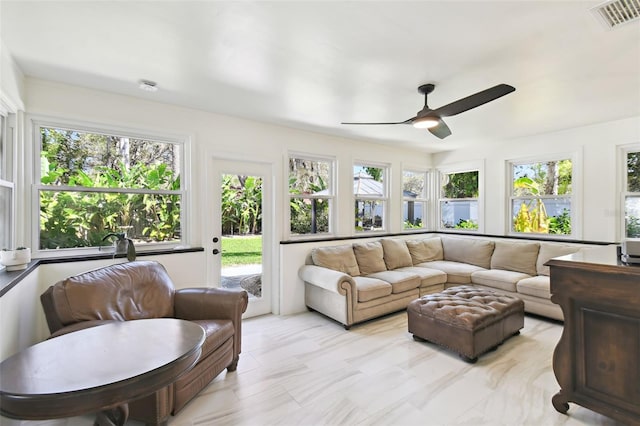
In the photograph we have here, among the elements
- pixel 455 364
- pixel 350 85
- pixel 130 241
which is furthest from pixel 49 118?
pixel 455 364

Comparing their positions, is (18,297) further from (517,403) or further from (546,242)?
(546,242)

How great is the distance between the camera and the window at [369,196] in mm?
5020

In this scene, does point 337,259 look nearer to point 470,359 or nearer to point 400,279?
point 400,279

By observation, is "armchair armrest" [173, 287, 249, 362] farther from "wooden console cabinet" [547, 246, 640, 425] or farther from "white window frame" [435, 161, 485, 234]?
"white window frame" [435, 161, 485, 234]

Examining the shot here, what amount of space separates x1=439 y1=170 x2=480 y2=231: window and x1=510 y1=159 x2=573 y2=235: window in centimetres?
62

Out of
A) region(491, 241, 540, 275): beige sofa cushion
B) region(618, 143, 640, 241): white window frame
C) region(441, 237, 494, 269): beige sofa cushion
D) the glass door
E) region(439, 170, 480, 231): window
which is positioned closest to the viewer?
the glass door

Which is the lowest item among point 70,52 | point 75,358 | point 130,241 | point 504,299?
point 504,299

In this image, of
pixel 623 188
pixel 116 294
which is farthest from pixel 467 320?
pixel 623 188

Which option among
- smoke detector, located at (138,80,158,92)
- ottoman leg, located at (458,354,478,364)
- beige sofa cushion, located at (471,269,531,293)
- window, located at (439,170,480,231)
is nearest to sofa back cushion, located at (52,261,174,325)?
smoke detector, located at (138,80,158,92)

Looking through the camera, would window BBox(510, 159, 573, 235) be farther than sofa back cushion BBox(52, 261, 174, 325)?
Yes

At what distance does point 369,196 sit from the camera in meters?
5.11

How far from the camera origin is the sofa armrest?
3.45 m

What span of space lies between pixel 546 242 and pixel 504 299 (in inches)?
72.6

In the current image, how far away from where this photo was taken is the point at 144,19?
5.99ft
